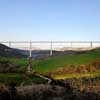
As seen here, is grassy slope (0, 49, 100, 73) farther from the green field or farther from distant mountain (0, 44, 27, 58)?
distant mountain (0, 44, 27, 58)

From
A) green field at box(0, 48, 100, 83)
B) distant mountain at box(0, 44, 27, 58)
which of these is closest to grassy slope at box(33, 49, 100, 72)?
green field at box(0, 48, 100, 83)

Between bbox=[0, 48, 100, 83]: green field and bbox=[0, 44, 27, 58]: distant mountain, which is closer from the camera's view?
bbox=[0, 48, 100, 83]: green field

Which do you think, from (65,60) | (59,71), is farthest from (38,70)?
(65,60)

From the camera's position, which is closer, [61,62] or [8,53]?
[61,62]

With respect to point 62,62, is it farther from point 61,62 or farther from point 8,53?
point 8,53

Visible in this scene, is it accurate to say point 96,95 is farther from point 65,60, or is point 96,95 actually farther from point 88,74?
point 65,60

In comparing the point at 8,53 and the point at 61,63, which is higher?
the point at 8,53

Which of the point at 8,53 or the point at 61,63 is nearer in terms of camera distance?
the point at 61,63

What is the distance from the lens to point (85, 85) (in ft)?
13.3

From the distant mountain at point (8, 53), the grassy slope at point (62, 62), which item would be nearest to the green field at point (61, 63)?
the grassy slope at point (62, 62)

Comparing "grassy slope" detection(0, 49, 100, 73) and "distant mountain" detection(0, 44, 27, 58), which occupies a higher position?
"distant mountain" detection(0, 44, 27, 58)

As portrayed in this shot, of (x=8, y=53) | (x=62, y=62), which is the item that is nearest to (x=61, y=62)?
(x=62, y=62)

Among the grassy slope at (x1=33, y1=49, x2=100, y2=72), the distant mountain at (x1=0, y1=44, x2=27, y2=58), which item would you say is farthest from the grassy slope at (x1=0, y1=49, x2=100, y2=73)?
the distant mountain at (x1=0, y1=44, x2=27, y2=58)

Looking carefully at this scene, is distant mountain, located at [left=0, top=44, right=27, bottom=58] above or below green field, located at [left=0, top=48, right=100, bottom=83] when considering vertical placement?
above
